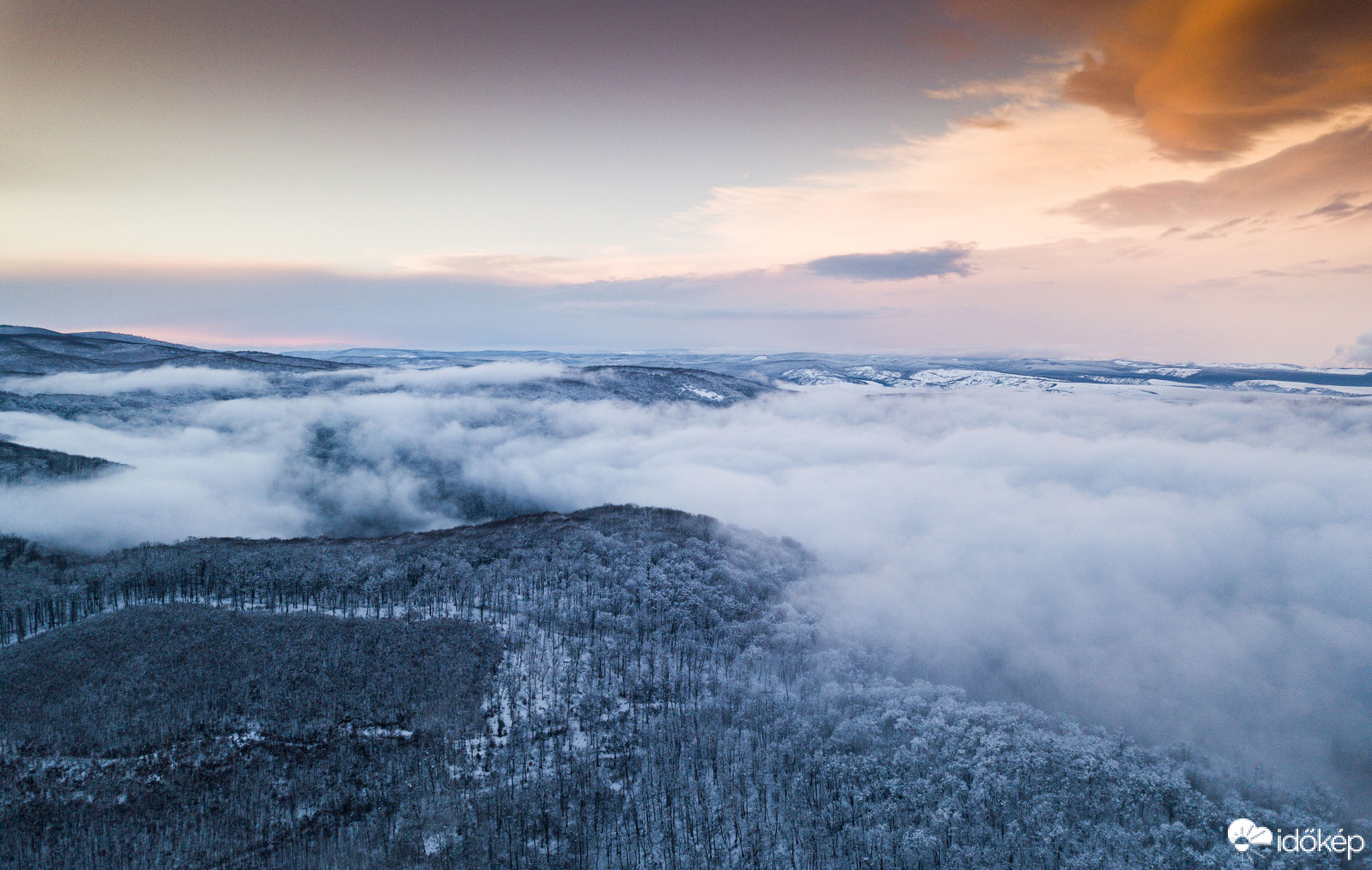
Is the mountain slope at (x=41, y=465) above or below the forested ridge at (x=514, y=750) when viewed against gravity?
above

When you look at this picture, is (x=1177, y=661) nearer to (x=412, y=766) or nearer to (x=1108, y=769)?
(x=1108, y=769)

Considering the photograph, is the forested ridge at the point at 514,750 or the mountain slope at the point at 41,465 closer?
the forested ridge at the point at 514,750

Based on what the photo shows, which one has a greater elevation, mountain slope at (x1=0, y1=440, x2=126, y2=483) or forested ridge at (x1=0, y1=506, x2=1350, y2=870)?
mountain slope at (x1=0, y1=440, x2=126, y2=483)

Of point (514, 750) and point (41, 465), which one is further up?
point (41, 465)

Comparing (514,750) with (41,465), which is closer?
(514,750)

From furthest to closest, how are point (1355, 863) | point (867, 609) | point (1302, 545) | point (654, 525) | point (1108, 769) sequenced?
point (1302, 545) → point (654, 525) → point (867, 609) → point (1108, 769) → point (1355, 863)

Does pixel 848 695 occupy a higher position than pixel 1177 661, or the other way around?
pixel 848 695

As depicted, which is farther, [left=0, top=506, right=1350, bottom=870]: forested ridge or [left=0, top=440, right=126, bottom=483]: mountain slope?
[left=0, top=440, right=126, bottom=483]: mountain slope

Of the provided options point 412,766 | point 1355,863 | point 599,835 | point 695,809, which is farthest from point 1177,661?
point 412,766
